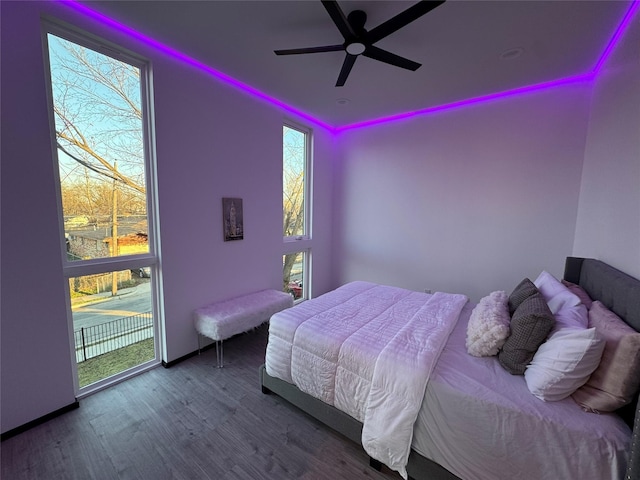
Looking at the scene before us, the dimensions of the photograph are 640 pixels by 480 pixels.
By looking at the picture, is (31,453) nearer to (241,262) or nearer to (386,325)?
(241,262)

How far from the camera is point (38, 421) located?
72.9 inches

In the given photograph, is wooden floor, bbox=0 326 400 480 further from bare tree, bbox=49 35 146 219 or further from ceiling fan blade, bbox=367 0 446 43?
ceiling fan blade, bbox=367 0 446 43

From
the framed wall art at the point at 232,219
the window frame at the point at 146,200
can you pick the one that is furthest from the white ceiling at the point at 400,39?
the framed wall art at the point at 232,219

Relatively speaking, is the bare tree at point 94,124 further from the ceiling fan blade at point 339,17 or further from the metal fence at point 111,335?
the ceiling fan blade at point 339,17

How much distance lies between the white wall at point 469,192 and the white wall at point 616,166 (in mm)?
346

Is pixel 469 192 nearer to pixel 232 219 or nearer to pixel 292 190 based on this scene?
pixel 292 190

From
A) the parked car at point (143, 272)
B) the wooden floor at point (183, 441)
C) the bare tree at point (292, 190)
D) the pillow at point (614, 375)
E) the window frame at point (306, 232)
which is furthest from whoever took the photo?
the window frame at point (306, 232)

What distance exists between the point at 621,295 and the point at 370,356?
1454 millimetres

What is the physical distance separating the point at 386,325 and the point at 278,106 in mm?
3172

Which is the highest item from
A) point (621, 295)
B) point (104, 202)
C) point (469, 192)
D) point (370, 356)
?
point (469, 192)

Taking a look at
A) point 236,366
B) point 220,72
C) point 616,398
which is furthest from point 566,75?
point 236,366

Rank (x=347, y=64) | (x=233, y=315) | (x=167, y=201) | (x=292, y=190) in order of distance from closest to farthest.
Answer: (x=347, y=64) → (x=167, y=201) → (x=233, y=315) → (x=292, y=190)

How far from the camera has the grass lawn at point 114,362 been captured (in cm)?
219

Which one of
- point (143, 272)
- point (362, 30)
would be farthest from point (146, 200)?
point (362, 30)
